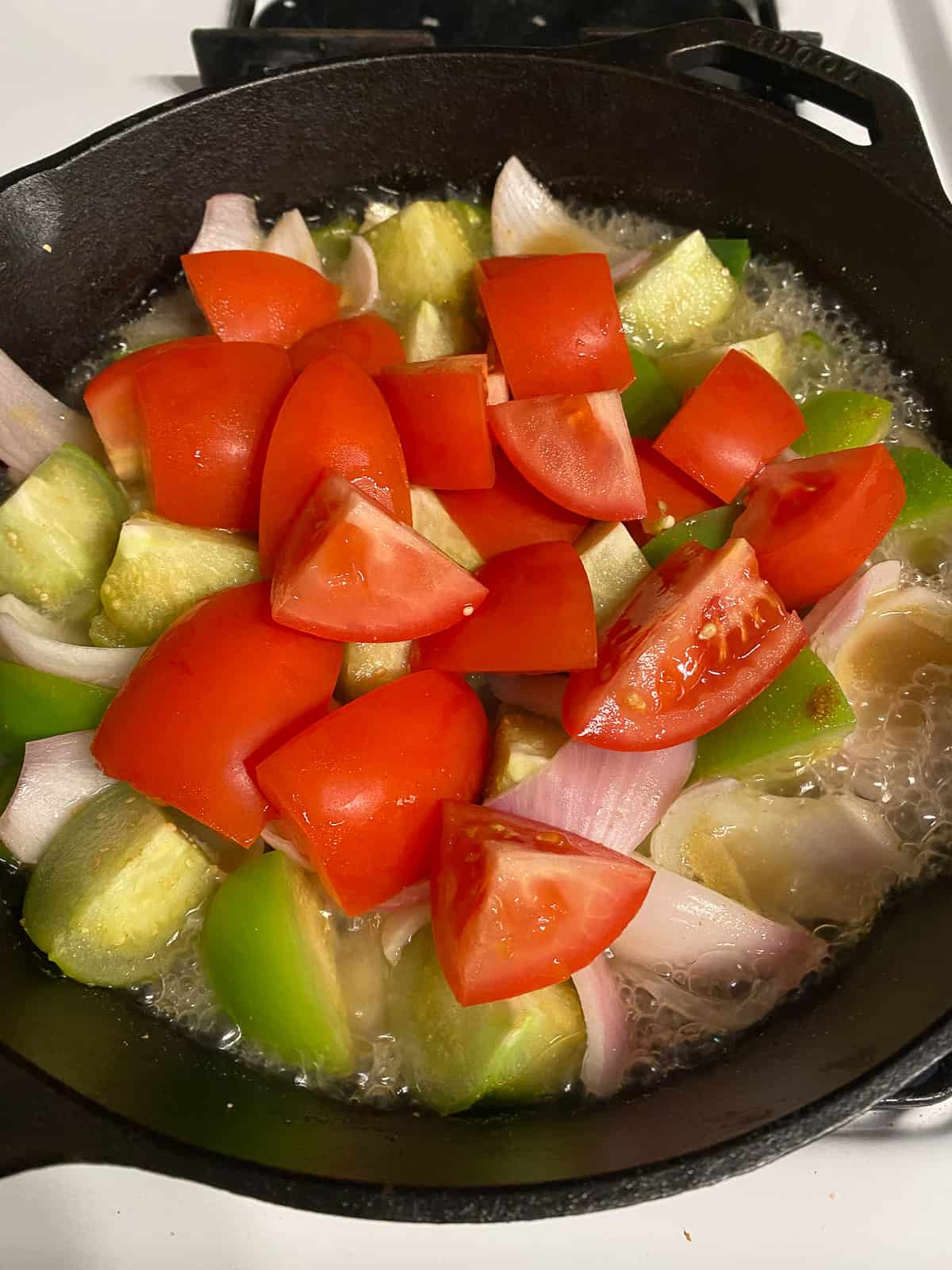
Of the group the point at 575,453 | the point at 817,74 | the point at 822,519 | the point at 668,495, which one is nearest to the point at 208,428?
the point at 575,453

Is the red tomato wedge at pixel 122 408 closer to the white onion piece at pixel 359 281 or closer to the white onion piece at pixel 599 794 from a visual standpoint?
the white onion piece at pixel 359 281

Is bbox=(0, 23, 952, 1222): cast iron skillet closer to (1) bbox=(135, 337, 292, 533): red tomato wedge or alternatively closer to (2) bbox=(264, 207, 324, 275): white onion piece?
(2) bbox=(264, 207, 324, 275): white onion piece

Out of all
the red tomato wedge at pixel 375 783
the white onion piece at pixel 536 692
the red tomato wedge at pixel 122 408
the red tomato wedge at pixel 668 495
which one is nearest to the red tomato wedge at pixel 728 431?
the red tomato wedge at pixel 668 495

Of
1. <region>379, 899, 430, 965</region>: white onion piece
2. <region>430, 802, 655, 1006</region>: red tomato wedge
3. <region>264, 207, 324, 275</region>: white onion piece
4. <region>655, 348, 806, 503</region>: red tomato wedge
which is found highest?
<region>264, 207, 324, 275</region>: white onion piece

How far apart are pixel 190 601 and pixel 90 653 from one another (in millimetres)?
117

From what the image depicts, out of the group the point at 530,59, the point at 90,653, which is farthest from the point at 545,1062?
the point at 530,59

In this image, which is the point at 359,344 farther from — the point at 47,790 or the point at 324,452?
the point at 47,790

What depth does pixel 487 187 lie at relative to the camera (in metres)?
1.49

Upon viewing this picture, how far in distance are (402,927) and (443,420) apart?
1.79ft

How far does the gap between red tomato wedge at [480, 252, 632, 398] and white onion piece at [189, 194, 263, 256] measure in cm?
44

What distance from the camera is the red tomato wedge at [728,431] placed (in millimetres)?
1118

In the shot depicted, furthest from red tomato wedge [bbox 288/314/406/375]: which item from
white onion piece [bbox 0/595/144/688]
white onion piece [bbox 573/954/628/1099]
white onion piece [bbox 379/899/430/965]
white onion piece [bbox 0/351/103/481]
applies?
white onion piece [bbox 573/954/628/1099]

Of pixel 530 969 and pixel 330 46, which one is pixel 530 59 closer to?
pixel 330 46

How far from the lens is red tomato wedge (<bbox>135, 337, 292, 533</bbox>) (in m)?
1.04
